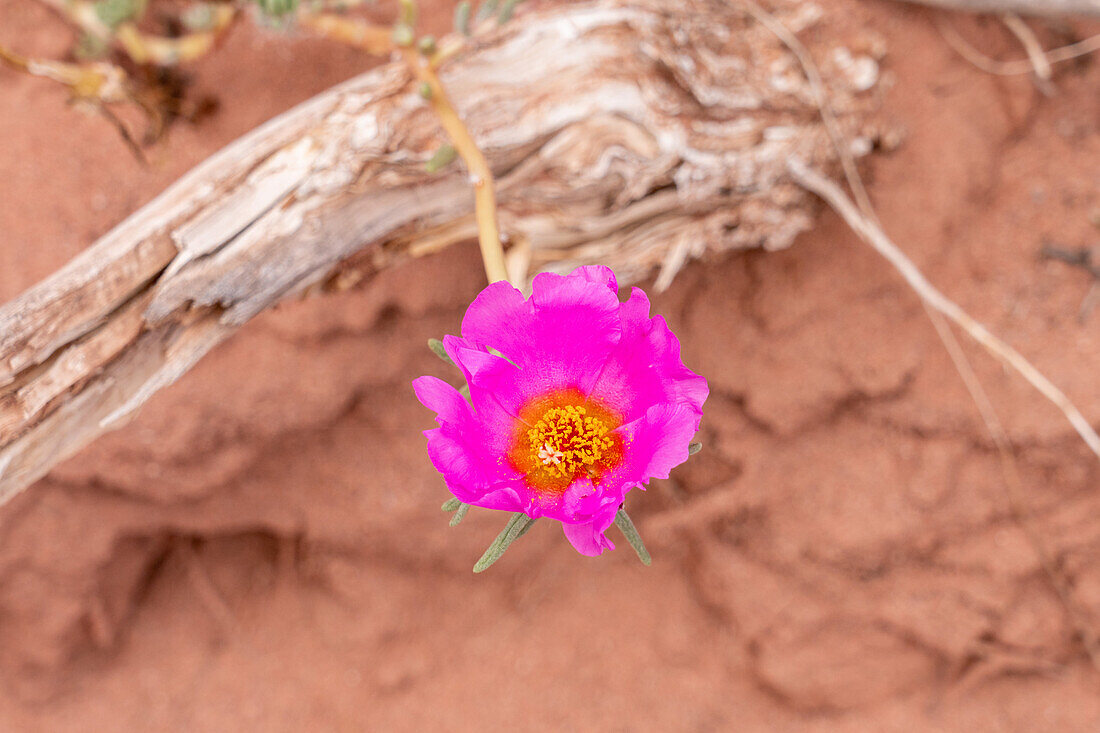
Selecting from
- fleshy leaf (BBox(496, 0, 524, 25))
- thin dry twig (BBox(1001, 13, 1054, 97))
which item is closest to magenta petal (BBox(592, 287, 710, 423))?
fleshy leaf (BBox(496, 0, 524, 25))

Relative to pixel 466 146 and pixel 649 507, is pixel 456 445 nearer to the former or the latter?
pixel 466 146

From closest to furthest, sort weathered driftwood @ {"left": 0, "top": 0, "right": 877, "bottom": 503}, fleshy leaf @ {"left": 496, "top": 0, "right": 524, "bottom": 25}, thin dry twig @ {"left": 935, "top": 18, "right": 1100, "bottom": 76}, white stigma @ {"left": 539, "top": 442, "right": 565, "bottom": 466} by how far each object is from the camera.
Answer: white stigma @ {"left": 539, "top": 442, "right": 565, "bottom": 466} < weathered driftwood @ {"left": 0, "top": 0, "right": 877, "bottom": 503} < fleshy leaf @ {"left": 496, "top": 0, "right": 524, "bottom": 25} < thin dry twig @ {"left": 935, "top": 18, "right": 1100, "bottom": 76}

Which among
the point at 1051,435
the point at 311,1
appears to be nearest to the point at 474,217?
the point at 311,1

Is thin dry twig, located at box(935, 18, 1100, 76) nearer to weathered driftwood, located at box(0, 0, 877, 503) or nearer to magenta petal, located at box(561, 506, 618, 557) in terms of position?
weathered driftwood, located at box(0, 0, 877, 503)

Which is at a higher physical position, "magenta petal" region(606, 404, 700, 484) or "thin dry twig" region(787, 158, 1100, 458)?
"magenta petal" region(606, 404, 700, 484)

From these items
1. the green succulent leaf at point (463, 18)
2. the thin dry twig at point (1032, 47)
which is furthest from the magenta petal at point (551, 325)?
the thin dry twig at point (1032, 47)

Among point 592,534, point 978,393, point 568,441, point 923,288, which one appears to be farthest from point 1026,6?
point 592,534
